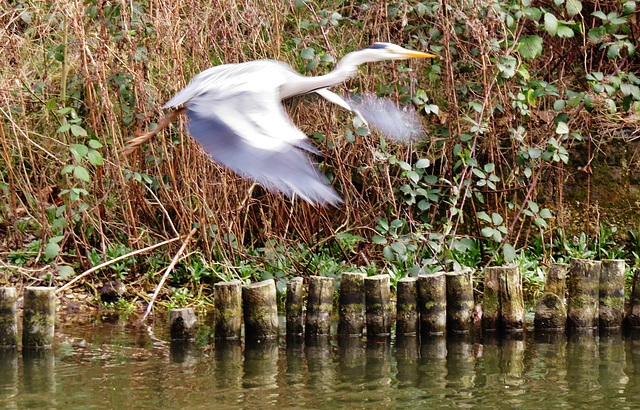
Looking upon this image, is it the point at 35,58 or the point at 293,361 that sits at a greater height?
the point at 35,58

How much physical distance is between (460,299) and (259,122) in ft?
7.70

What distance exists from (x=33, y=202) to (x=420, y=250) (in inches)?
133

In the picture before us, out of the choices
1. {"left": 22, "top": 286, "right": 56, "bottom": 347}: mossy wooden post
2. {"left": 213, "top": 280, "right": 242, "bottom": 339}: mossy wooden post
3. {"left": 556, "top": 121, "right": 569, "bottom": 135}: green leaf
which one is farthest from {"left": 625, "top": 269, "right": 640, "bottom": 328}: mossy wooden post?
{"left": 22, "top": 286, "right": 56, "bottom": 347}: mossy wooden post

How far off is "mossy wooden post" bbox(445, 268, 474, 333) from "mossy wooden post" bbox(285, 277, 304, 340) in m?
0.97

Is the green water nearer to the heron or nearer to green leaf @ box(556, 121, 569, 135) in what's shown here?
the heron

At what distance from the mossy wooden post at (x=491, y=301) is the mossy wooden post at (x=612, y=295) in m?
0.72

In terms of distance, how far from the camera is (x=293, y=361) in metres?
4.84

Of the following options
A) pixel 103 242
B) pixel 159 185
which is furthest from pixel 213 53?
pixel 103 242

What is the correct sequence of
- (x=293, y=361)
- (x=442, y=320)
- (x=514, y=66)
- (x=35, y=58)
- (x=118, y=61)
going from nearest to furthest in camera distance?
(x=293, y=361) < (x=442, y=320) < (x=514, y=66) < (x=118, y=61) < (x=35, y=58)

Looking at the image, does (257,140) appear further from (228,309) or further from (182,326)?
(182,326)

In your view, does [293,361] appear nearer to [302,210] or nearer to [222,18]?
[302,210]

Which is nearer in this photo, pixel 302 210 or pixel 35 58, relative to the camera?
pixel 302 210

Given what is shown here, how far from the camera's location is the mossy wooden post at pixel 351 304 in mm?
5352

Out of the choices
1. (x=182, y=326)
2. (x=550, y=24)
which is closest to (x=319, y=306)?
(x=182, y=326)
